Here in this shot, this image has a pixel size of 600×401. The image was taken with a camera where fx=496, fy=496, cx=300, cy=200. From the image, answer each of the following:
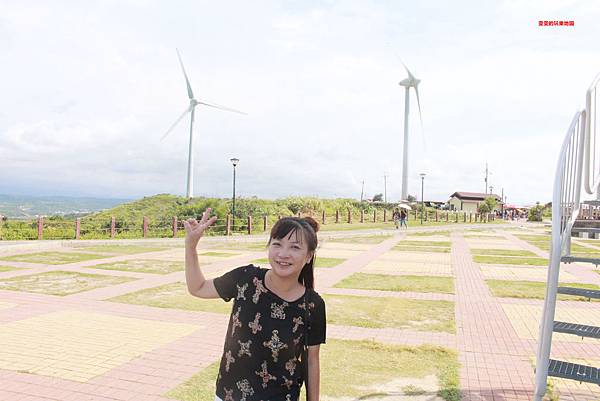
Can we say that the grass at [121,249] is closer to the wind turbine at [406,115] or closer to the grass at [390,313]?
the grass at [390,313]

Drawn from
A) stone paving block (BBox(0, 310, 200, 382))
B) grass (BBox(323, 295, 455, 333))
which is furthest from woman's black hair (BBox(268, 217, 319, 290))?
grass (BBox(323, 295, 455, 333))

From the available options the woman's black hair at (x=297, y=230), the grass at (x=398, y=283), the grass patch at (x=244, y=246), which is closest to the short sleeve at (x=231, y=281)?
the woman's black hair at (x=297, y=230)

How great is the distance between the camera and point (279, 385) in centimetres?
223

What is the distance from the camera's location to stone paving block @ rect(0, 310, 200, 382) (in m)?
5.07

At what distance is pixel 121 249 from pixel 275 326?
1674 cm

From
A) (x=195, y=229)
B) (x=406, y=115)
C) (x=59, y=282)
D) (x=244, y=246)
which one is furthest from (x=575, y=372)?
(x=406, y=115)

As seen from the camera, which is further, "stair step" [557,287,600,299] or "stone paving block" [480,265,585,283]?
"stone paving block" [480,265,585,283]

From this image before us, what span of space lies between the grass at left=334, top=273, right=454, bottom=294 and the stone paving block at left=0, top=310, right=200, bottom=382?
471cm

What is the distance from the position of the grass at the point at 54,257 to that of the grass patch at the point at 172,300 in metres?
5.51

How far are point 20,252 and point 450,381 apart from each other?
50.8ft

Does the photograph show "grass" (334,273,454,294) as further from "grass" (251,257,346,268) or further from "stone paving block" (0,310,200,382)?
"stone paving block" (0,310,200,382)

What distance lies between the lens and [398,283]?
1096 centimetres

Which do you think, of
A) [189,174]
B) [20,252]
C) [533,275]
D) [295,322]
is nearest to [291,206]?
[189,174]

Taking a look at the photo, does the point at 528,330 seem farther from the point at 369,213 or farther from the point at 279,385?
the point at 369,213
